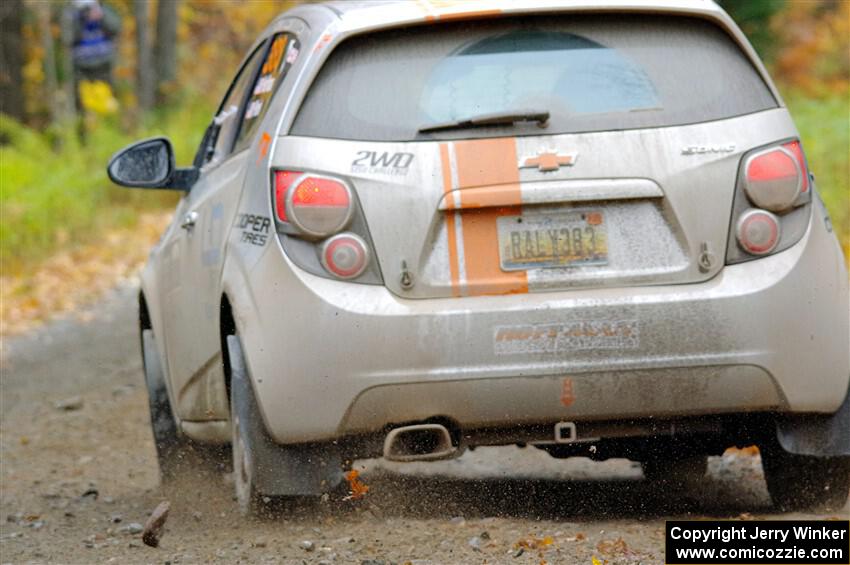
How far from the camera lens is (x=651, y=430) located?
5.12 meters

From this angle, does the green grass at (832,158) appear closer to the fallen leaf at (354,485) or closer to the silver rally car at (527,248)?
the silver rally car at (527,248)

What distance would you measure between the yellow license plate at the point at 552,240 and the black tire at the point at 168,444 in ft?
7.52

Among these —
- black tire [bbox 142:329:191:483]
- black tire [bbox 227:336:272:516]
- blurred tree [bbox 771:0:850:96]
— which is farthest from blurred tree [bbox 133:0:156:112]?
black tire [bbox 227:336:272:516]

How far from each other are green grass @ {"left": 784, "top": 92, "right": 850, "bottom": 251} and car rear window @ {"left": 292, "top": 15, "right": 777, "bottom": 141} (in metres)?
7.09

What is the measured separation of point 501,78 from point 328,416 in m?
1.14

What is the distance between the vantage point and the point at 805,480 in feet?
17.7

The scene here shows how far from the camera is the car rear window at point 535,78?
16.4 feet

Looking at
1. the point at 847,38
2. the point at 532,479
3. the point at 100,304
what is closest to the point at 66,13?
the point at 100,304

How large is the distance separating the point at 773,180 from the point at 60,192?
12362 mm

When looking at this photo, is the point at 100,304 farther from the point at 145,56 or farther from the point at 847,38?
the point at 847,38

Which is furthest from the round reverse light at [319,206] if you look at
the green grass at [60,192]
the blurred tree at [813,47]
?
the blurred tree at [813,47]

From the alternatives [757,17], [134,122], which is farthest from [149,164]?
[757,17]

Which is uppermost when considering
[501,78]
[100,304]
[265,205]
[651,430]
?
[501,78]

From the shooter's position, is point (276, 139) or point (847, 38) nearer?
point (276, 139)
